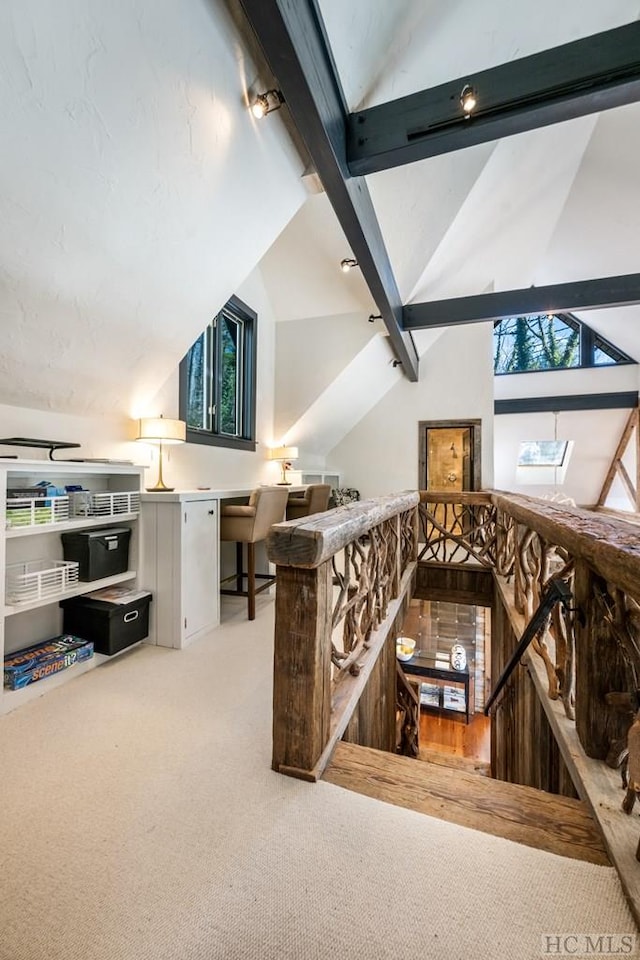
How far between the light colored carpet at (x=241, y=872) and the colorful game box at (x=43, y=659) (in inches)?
14.7

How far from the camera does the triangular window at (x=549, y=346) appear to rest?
6.93 metres

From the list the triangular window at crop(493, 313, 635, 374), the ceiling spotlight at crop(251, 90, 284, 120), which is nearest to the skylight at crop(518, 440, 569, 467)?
the triangular window at crop(493, 313, 635, 374)

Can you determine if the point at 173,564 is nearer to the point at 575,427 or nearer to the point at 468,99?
the point at 468,99

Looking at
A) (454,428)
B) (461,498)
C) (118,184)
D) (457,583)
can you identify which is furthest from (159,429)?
(454,428)

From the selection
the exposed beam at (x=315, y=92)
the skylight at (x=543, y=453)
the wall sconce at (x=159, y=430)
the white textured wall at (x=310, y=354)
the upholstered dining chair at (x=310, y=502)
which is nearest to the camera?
the exposed beam at (x=315, y=92)

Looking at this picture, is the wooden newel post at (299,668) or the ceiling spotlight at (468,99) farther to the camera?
the ceiling spotlight at (468,99)

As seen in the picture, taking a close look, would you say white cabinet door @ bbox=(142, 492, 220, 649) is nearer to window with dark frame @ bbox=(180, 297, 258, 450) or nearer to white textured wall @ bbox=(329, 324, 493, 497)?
window with dark frame @ bbox=(180, 297, 258, 450)

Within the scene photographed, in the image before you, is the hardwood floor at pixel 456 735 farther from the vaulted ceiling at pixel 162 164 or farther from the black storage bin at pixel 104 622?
the vaulted ceiling at pixel 162 164

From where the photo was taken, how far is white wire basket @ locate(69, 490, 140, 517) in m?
2.10

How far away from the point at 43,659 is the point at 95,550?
1.82 ft

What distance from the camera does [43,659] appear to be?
1.82m

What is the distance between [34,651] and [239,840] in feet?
5.04

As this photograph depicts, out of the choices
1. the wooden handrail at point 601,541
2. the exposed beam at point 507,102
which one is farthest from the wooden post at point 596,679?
the exposed beam at point 507,102

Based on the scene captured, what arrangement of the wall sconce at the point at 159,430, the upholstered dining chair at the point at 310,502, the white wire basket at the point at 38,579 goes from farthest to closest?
the upholstered dining chair at the point at 310,502
the wall sconce at the point at 159,430
the white wire basket at the point at 38,579
